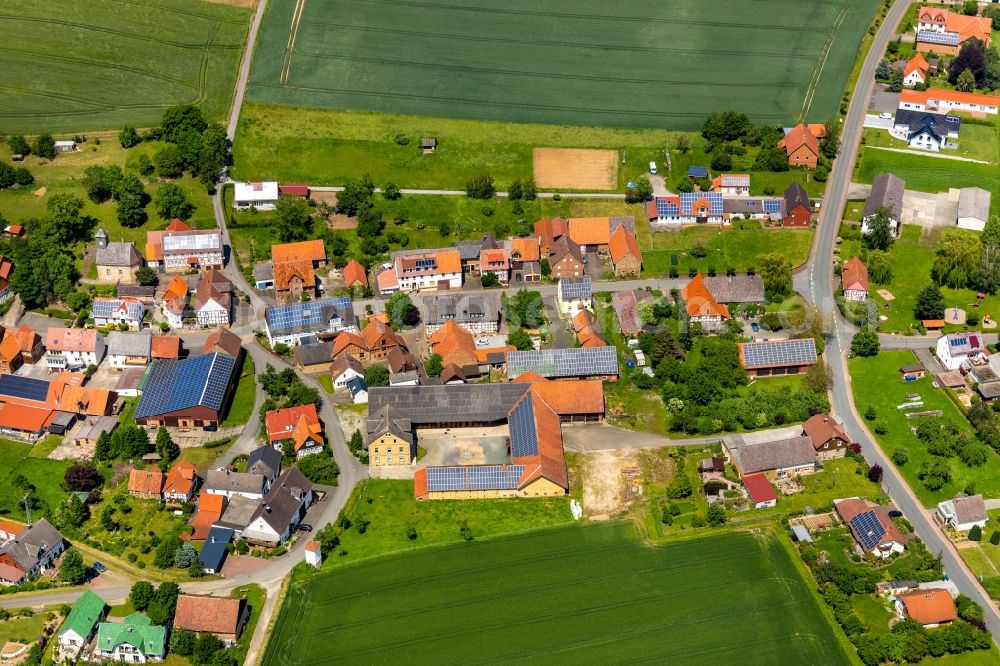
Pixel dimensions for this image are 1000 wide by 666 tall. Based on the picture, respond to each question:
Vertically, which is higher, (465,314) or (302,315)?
(302,315)

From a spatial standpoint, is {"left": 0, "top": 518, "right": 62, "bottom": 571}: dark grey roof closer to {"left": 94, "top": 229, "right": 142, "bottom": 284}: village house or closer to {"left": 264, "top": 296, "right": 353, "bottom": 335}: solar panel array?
{"left": 264, "top": 296, "right": 353, "bottom": 335}: solar panel array

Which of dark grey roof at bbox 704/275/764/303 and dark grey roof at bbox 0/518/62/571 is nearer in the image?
dark grey roof at bbox 0/518/62/571

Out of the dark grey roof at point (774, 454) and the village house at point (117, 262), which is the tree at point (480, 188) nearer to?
the village house at point (117, 262)

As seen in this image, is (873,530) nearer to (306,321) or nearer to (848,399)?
(848,399)

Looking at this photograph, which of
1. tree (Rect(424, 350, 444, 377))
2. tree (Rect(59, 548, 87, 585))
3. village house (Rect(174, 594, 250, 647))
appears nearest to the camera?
village house (Rect(174, 594, 250, 647))

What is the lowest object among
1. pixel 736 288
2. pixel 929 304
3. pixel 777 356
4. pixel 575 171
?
pixel 777 356

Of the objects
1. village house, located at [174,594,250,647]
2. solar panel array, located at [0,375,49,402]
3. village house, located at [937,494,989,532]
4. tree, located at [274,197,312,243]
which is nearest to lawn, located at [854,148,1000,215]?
village house, located at [937,494,989,532]

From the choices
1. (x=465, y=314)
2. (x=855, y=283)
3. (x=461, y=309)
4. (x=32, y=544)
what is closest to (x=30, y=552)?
(x=32, y=544)
